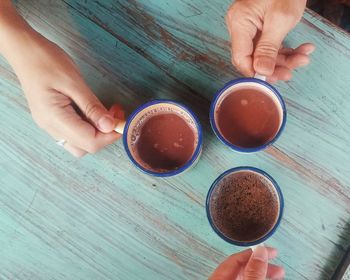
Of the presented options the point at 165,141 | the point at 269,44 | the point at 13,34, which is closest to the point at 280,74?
the point at 269,44

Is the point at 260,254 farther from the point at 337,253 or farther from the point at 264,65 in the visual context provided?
the point at 264,65

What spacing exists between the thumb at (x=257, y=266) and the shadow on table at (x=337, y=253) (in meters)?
0.20

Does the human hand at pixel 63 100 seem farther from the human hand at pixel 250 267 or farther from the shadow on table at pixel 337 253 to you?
the shadow on table at pixel 337 253

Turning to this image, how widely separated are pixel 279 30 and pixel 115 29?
0.40 meters

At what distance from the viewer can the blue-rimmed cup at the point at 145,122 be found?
2.96 feet

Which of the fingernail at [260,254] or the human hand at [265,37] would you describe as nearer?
the fingernail at [260,254]

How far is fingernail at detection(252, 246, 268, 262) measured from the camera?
2.72 feet

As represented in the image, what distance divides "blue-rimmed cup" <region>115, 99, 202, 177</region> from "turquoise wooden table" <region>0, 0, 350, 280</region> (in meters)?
0.08

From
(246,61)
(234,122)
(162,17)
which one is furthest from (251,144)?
(162,17)

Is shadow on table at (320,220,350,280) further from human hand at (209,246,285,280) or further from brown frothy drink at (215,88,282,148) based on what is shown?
brown frothy drink at (215,88,282,148)

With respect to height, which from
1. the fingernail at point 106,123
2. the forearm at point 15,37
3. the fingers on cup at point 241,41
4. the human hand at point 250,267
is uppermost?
the fingers on cup at point 241,41

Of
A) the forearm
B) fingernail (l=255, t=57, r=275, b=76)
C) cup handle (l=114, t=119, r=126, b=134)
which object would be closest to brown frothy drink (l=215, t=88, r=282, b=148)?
fingernail (l=255, t=57, r=275, b=76)

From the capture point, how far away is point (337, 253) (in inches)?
37.5

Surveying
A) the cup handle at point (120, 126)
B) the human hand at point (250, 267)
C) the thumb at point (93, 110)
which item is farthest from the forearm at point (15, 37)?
the human hand at point (250, 267)
